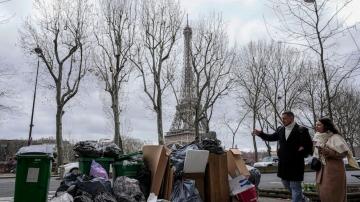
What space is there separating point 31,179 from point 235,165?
3821 mm

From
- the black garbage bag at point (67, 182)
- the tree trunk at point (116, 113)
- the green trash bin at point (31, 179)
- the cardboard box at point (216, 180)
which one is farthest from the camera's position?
the tree trunk at point (116, 113)

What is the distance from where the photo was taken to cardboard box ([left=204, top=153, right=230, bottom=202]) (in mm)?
8281

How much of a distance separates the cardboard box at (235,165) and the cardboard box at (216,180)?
33 cm

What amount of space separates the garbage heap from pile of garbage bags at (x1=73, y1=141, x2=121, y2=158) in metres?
0.02

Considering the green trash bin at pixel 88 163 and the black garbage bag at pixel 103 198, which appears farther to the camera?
the green trash bin at pixel 88 163

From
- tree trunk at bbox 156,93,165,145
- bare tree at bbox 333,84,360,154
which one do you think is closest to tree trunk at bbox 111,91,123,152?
tree trunk at bbox 156,93,165,145

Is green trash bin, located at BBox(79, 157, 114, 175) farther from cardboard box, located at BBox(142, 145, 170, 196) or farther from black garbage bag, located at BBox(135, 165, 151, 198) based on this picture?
cardboard box, located at BBox(142, 145, 170, 196)

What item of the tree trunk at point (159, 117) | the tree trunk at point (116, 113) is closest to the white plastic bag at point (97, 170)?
the tree trunk at point (159, 117)

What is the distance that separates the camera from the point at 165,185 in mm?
8047

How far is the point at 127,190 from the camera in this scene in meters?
7.49

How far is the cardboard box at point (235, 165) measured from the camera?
28.7ft

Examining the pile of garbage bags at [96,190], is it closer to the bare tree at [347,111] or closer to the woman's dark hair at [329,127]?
the woman's dark hair at [329,127]

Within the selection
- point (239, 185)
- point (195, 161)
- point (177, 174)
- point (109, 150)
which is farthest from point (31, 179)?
point (239, 185)

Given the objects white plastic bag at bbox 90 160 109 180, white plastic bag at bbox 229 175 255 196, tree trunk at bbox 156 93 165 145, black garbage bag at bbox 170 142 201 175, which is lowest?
white plastic bag at bbox 229 175 255 196
